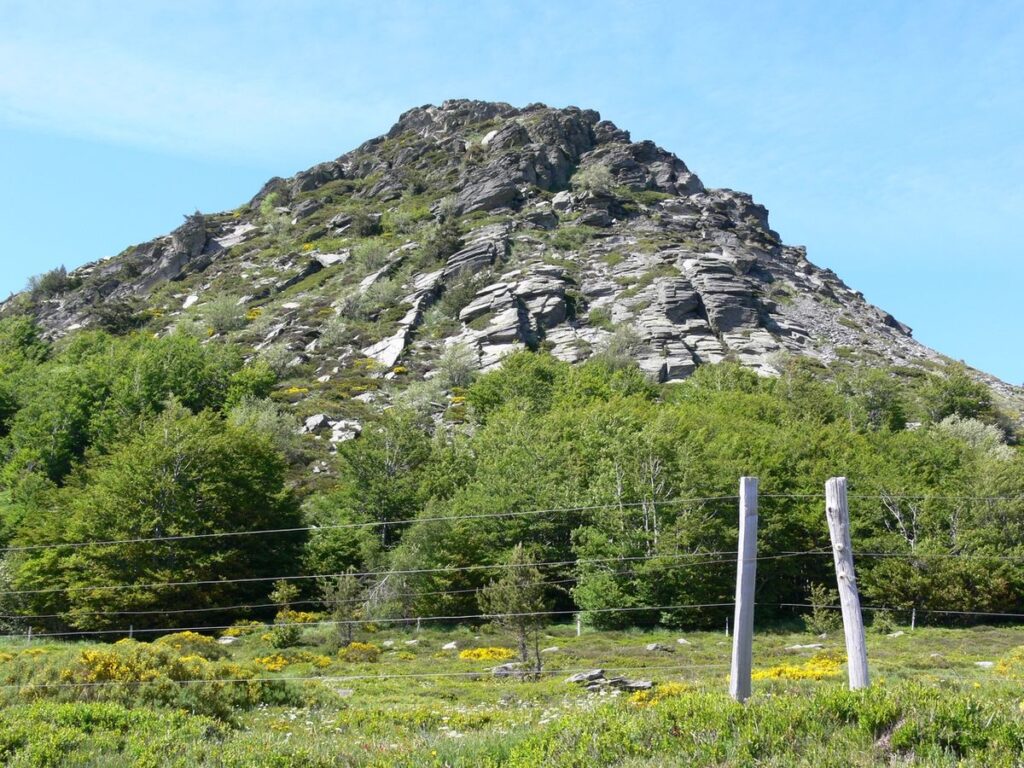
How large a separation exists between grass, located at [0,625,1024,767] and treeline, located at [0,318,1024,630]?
379 inches

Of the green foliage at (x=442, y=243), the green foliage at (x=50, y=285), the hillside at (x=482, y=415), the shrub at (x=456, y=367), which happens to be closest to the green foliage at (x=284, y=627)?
the hillside at (x=482, y=415)

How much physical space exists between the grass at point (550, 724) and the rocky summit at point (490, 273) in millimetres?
57527

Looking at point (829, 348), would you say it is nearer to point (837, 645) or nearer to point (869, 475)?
point (869, 475)

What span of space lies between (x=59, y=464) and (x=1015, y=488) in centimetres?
6665

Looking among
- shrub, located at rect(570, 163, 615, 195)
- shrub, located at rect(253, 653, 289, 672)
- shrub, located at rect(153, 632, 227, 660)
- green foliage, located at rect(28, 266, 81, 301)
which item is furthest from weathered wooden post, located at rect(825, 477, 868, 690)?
green foliage, located at rect(28, 266, 81, 301)

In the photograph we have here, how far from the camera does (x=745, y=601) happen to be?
10656 mm

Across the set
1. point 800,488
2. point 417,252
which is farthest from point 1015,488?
point 417,252

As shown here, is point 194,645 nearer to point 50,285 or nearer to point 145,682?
point 145,682

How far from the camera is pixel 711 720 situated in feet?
30.5

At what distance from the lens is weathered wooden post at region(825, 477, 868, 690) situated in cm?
1005

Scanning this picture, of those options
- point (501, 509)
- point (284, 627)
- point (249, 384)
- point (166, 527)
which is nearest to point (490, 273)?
point (249, 384)

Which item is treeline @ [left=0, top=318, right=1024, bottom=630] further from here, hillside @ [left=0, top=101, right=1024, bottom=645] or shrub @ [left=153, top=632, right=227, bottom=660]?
shrub @ [left=153, top=632, right=227, bottom=660]

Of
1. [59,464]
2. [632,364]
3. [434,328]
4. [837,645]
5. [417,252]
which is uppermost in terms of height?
[417,252]

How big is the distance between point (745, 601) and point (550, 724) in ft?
10.2
